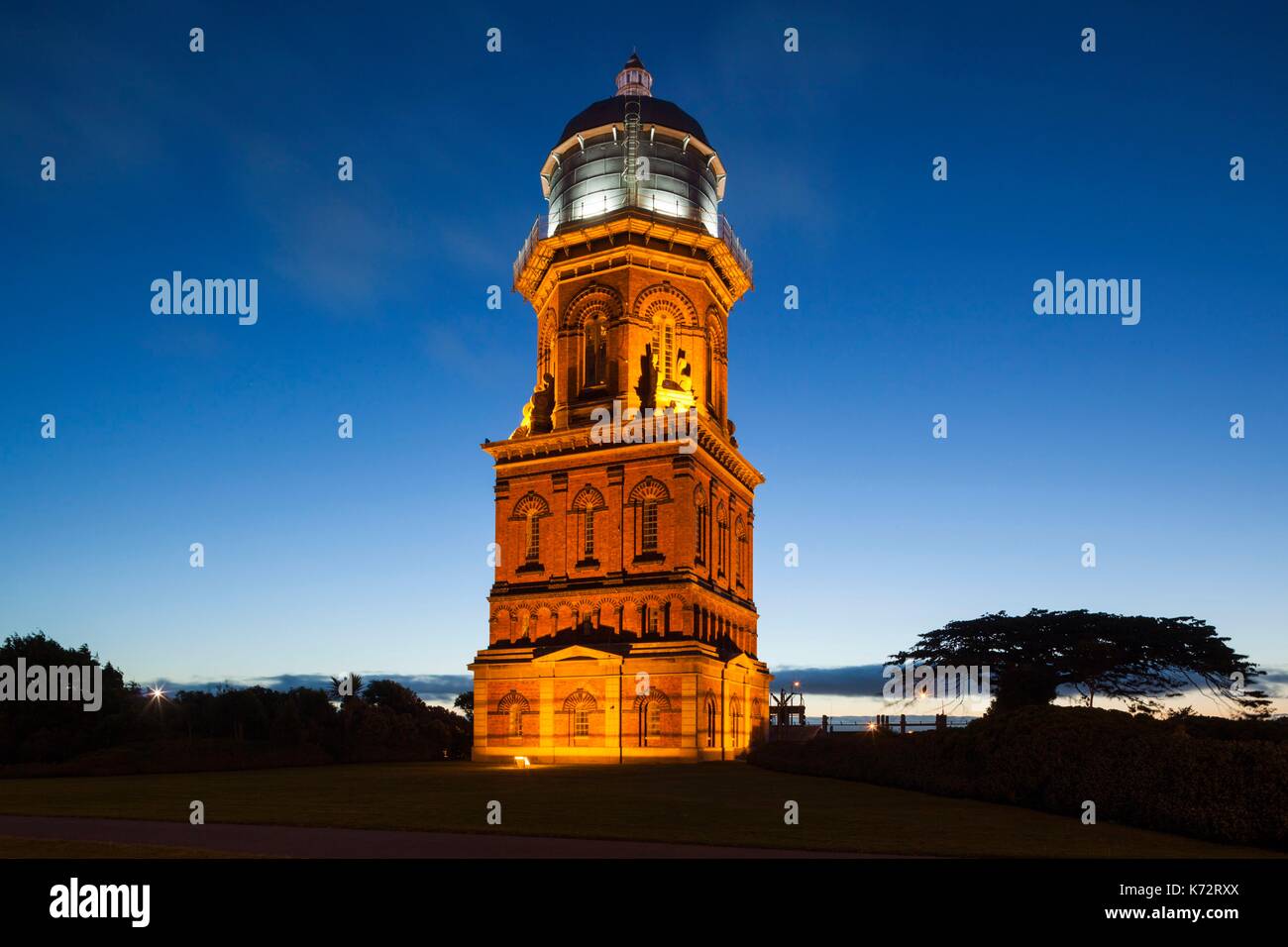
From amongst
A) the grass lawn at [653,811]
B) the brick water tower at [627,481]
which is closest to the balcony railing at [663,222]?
the brick water tower at [627,481]

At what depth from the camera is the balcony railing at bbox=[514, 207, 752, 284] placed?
209 ft

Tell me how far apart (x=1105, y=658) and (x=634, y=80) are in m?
46.3

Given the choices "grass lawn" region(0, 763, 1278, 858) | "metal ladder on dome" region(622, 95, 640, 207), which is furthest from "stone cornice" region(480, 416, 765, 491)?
"grass lawn" region(0, 763, 1278, 858)

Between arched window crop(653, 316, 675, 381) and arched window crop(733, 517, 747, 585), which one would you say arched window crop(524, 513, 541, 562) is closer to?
arched window crop(653, 316, 675, 381)

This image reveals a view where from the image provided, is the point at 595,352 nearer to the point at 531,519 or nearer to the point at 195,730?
the point at 531,519

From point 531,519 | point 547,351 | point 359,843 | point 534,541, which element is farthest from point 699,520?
point 359,843

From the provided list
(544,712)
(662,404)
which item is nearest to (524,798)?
(544,712)

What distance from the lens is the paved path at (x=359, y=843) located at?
14.4m

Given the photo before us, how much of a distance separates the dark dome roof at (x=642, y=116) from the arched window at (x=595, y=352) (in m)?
13.2

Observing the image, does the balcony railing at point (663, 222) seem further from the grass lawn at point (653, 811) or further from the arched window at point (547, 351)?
the grass lawn at point (653, 811)

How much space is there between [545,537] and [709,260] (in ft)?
67.3

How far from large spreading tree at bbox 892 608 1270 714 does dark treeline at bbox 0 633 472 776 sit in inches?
1333

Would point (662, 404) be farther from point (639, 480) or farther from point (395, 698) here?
point (395, 698)

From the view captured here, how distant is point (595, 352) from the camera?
208 feet
